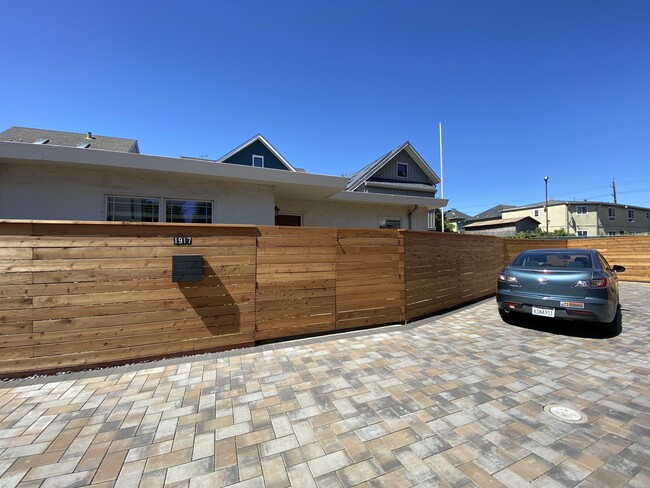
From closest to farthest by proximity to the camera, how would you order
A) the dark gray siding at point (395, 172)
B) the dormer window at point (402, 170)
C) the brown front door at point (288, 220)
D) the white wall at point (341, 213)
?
1. the brown front door at point (288, 220)
2. the white wall at point (341, 213)
3. the dark gray siding at point (395, 172)
4. the dormer window at point (402, 170)

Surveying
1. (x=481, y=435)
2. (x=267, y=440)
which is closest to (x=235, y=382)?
(x=267, y=440)

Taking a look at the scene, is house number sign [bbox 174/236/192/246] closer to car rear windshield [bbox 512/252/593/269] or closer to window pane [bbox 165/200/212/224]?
window pane [bbox 165/200/212/224]

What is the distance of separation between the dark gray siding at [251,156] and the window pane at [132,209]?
45.0 ft

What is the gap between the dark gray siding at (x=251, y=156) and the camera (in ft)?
63.2

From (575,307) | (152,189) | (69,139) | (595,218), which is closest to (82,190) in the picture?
(152,189)

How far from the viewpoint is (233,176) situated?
614 centimetres

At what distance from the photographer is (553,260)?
18.5 ft

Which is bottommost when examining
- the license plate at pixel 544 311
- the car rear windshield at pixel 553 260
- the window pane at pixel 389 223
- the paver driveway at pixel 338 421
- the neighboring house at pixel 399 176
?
the paver driveway at pixel 338 421

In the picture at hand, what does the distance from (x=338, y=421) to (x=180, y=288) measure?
282cm

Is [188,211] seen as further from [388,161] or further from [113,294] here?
[388,161]

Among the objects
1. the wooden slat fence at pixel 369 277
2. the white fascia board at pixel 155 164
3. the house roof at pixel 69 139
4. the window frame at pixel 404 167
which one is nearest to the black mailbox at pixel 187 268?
the wooden slat fence at pixel 369 277

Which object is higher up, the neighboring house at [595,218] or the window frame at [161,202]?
the neighboring house at [595,218]

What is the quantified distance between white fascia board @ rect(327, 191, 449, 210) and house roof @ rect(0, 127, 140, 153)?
1440 cm

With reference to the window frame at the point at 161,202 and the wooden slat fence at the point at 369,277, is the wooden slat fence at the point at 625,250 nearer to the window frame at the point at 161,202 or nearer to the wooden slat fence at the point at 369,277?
the wooden slat fence at the point at 369,277
